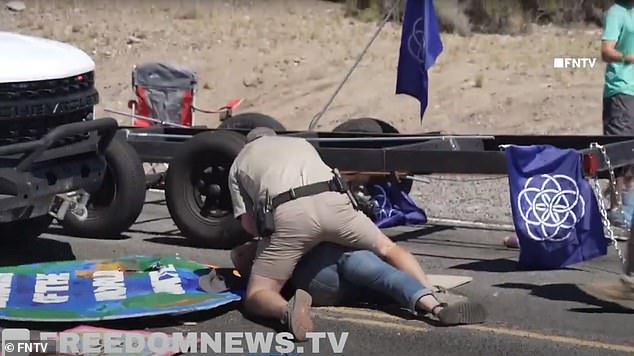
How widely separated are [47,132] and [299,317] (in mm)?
2333

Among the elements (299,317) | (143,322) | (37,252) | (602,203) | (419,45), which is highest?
(419,45)

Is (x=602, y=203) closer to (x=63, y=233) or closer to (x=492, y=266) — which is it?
(x=492, y=266)

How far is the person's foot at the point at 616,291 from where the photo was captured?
7.85 meters

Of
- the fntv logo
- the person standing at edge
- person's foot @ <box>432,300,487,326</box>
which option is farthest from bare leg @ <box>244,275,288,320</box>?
the fntv logo

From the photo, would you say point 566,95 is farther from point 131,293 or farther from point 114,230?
point 131,293

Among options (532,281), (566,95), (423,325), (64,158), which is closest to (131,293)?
(64,158)

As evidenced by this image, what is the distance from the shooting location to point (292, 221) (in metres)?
7.59

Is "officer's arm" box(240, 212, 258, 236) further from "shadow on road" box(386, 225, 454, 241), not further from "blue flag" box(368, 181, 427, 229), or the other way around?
"blue flag" box(368, 181, 427, 229)

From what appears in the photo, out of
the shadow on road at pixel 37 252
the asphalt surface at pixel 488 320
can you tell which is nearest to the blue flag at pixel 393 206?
the asphalt surface at pixel 488 320

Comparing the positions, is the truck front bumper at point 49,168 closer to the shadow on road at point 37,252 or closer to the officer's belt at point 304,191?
the shadow on road at point 37,252

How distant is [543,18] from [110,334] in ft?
76.2

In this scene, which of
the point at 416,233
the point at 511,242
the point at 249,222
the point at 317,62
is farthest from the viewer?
the point at 317,62

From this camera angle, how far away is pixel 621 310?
7777 mm

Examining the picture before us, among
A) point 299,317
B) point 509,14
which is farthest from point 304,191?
point 509,14
